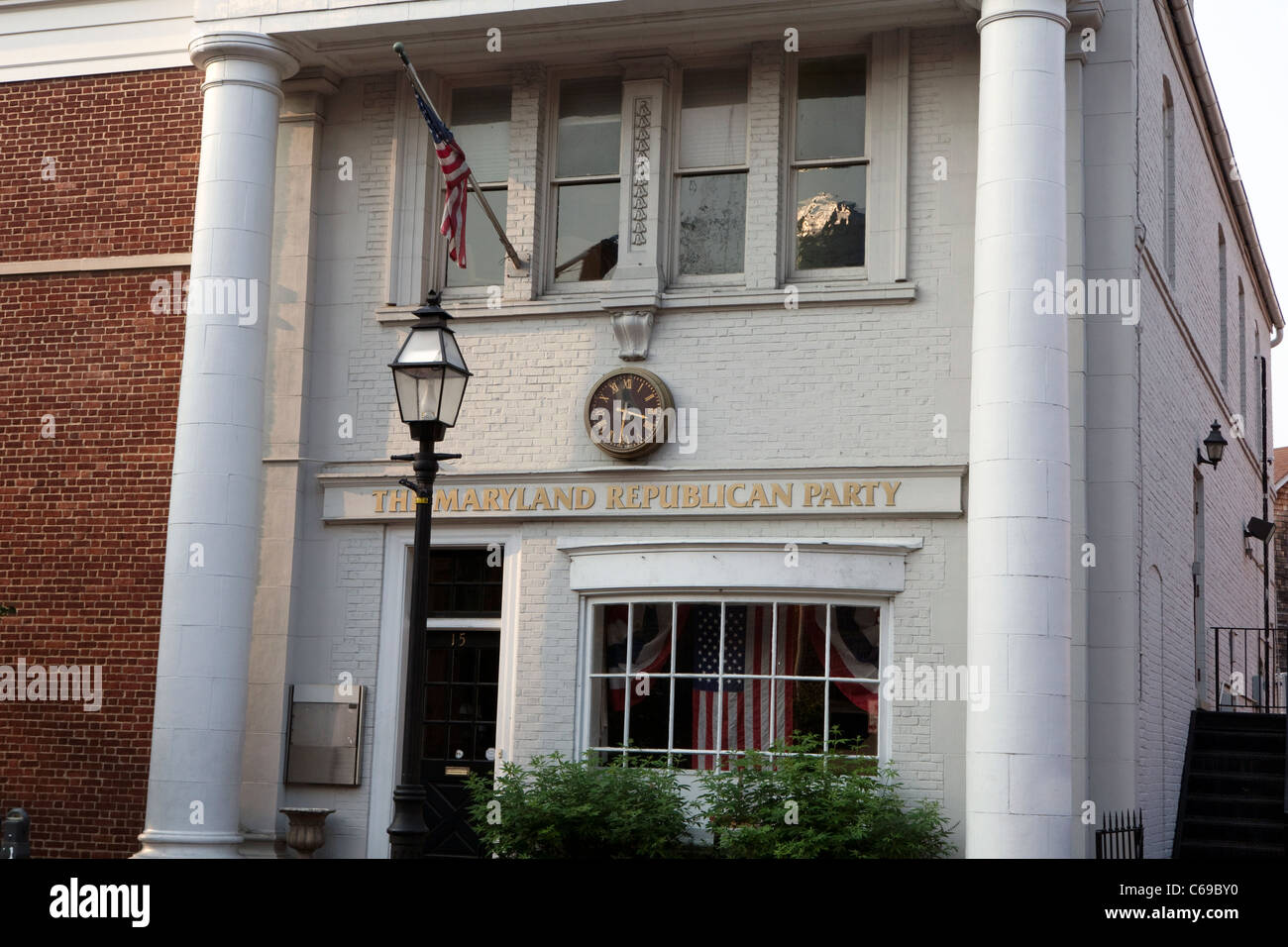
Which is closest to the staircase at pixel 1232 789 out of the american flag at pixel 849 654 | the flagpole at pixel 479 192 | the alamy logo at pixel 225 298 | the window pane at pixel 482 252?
the american flag at pixel 849 654

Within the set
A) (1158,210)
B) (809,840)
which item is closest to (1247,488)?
(1158,210)

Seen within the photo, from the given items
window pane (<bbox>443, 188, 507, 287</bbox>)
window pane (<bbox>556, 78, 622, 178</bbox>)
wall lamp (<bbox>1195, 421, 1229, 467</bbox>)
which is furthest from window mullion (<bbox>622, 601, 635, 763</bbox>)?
wall lamp (<bbox>1195, 421, 1229, 467</bbox>)

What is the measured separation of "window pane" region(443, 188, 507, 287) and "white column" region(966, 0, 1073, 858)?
15.6 ft

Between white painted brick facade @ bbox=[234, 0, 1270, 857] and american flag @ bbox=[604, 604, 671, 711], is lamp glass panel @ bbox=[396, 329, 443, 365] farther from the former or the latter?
american flag @ bbox=[604, 604, 671, 711]

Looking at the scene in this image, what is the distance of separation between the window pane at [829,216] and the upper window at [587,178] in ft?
5.76

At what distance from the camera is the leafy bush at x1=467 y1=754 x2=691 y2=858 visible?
1241cm

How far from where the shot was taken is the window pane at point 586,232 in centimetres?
1463

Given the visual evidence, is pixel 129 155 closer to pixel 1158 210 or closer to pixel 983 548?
pixel 983 548

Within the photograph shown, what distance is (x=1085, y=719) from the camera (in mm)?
12578

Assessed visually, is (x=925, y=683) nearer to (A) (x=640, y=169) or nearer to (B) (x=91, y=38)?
(A) (x=640, y=169)

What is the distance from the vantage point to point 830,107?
14.3 meters

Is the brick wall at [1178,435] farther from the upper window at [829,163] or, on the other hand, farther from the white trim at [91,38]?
the white trim at [91,38]

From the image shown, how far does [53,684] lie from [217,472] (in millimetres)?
3064

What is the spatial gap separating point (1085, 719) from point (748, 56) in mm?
6671
